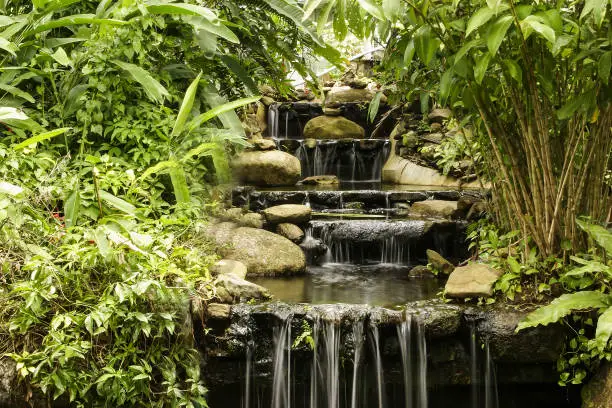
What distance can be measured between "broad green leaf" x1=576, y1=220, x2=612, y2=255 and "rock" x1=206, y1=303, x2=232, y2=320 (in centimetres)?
216

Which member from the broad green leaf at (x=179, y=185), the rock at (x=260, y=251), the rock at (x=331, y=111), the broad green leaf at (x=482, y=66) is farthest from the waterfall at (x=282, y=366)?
the rock at (x=331, y=111)

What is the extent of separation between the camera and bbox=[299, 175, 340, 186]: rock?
869 cm

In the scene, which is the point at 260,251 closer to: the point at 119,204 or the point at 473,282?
the point at 473,282

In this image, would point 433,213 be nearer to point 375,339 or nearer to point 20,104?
point 375,339

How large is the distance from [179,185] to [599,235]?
7.82ft

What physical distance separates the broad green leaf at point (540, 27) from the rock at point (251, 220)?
12.2 feet

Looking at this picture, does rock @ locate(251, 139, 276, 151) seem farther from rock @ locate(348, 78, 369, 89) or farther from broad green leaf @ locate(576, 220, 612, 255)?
broad green leaf @ locate(576, 220, 612, 255)

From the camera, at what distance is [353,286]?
4.87m

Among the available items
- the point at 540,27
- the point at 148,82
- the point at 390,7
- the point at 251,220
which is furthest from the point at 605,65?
the point at 251,220

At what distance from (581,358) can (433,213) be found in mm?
3165

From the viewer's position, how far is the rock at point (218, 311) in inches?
138

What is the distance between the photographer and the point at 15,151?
3.06 meters

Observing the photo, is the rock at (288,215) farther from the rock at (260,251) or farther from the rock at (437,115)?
the rock at (437,115)

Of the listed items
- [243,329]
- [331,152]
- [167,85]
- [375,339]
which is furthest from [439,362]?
[331,152]
